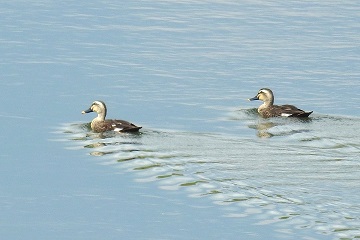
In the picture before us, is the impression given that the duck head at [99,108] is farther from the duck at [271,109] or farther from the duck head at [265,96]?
the duck head at [265,96]

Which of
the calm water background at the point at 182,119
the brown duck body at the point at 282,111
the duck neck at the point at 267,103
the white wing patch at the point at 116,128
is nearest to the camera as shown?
the calm water background at the point at 182,119

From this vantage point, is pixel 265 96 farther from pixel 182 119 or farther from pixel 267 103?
pixel 182 119

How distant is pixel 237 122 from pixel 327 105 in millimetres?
2526

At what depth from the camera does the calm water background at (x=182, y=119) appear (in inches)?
815

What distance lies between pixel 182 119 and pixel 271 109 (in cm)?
212

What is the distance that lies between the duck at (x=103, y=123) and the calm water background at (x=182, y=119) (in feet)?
0.96

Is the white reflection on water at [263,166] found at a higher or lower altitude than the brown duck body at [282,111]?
lower

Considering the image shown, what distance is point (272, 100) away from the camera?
29.0 metres

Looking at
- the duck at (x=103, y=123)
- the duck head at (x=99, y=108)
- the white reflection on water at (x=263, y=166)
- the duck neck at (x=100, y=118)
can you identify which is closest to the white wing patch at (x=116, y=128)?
the duck at (x=103, y=123)

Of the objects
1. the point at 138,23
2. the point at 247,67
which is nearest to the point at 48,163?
the point at 247,67

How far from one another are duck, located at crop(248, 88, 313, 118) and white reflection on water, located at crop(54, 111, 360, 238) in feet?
0.69

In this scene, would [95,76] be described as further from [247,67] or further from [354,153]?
[354,153]

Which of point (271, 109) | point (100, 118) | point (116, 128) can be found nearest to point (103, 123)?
point (100, 118)

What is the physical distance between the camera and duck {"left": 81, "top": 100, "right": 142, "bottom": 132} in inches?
1022
